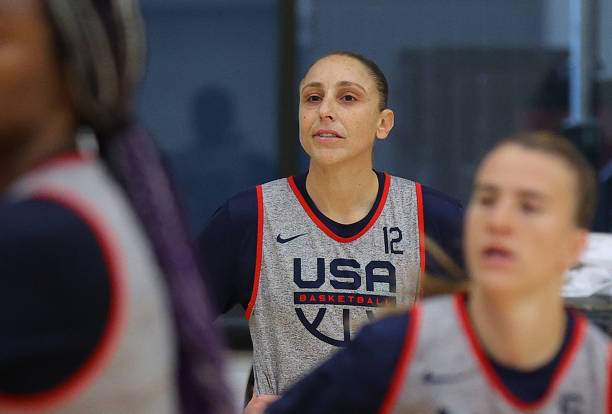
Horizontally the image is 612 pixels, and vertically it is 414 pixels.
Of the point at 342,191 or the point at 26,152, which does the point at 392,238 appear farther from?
the point at 26,152

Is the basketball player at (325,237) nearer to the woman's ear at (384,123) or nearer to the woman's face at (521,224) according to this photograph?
the woman's ear at (384,123)

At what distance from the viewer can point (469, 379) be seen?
1.62 meters

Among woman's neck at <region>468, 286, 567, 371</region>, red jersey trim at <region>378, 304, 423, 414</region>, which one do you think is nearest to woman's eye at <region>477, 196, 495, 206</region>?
woman's neck at <region>468, 286, 567, 371</region>

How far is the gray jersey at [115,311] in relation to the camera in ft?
3.40

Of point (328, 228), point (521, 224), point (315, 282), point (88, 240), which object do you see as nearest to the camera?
point (88, 240)

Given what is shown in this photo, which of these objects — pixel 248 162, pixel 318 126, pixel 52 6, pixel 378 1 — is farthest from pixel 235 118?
pixel 52 6

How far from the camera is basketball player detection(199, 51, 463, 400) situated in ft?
9.59

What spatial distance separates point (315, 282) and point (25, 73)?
1.93m

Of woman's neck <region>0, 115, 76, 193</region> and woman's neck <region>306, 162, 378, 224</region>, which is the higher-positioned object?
woman's neck <region>0, 115, 76, 193</region>

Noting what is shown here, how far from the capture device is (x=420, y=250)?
303 centimetres

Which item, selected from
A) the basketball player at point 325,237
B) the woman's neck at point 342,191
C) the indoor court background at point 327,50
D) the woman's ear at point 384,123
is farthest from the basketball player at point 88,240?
the indoor court background at point 327,50

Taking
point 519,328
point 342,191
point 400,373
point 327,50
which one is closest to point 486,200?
point 519,328

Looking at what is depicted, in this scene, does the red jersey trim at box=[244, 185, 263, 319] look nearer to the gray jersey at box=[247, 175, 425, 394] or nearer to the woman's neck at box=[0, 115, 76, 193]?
the gray jersey at box=[247, 175, 425, 394]

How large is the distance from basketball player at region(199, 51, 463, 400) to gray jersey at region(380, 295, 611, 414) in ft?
3.64
